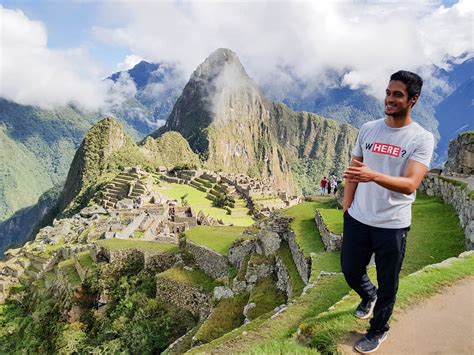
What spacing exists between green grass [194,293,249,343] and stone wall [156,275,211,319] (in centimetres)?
119

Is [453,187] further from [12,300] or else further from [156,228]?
[12,300]

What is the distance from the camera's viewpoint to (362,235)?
148 inches

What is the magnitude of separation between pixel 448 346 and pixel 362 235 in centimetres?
139

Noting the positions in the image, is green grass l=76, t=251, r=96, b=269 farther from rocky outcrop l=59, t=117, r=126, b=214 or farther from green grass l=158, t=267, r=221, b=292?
rocky outcrop l=59, t=117, r=126, b=214

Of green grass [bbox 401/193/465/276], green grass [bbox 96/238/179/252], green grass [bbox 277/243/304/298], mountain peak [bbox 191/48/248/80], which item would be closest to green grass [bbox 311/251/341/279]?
green grass [bbox 277/243/304/298]

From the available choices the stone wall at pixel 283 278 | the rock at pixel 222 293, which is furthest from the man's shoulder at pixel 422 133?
the rock at pixel 222 293

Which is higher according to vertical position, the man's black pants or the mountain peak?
the mountain peak

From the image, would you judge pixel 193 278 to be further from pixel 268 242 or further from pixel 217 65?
pixel 217 65

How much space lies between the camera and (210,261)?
1227 centimetres

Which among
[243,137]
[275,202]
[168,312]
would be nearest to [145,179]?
[275,202]

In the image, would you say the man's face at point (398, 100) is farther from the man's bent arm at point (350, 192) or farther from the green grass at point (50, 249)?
the green grass at point (50, 249)

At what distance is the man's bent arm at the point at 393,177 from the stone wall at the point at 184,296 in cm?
801

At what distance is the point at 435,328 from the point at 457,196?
631cm

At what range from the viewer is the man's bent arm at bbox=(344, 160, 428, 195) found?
3194 millimetres
